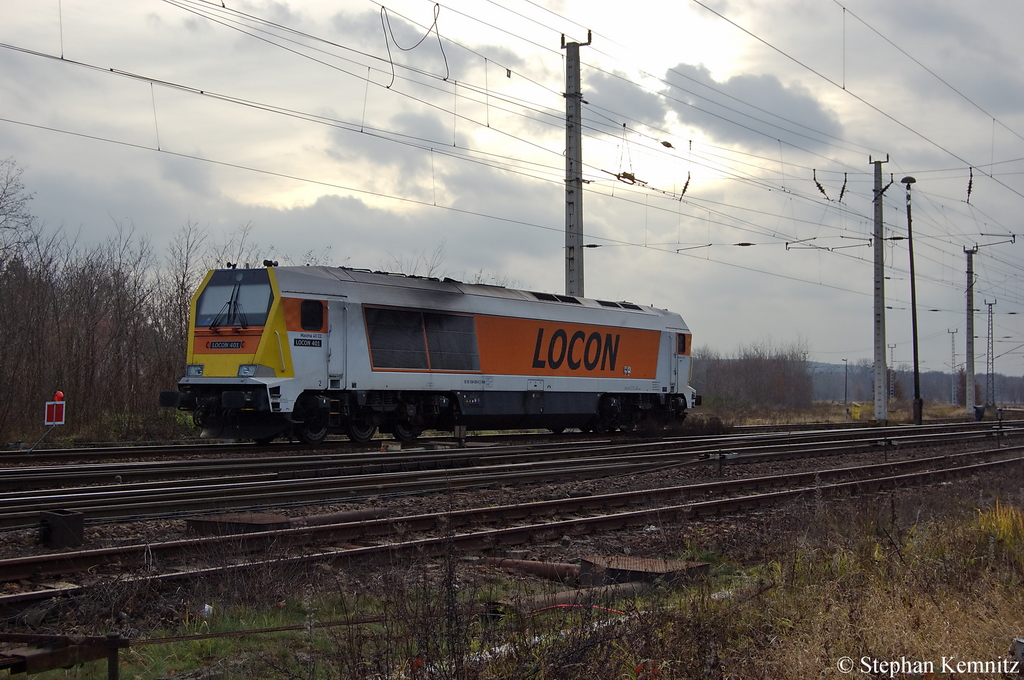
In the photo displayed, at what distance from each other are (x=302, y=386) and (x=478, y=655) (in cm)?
1276

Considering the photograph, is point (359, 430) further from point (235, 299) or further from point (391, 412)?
point (235, 299)

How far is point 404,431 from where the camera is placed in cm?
1967

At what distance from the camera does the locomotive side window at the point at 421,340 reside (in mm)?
18109

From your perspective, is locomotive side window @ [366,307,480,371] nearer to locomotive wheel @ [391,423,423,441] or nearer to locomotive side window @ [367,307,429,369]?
locomotive side window @ [367,307,429,369]

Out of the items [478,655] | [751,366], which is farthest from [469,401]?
[751,366]

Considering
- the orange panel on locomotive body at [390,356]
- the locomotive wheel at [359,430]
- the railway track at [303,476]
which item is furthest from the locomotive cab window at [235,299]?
the railway track at [303,476]

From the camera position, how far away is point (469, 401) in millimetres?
19984

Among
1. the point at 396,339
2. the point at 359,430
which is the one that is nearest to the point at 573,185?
the point at 396,339

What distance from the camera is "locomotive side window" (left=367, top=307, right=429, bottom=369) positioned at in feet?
59.2

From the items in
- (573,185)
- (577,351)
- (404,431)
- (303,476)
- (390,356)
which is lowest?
(303,476)

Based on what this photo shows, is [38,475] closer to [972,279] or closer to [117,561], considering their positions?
[117,561]

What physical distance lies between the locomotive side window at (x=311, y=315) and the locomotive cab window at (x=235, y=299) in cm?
69

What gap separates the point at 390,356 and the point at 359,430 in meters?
1.84

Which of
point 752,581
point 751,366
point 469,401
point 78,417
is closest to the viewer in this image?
point 752,581
